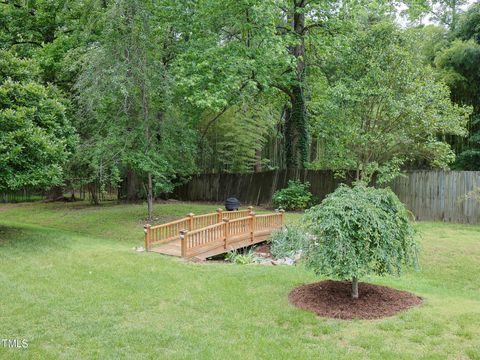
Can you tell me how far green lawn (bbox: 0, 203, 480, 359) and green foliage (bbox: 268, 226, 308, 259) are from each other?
2152 mm

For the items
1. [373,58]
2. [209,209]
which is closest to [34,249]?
[209,209]

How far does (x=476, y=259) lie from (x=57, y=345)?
785 cm

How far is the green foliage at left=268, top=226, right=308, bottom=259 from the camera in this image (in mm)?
9773

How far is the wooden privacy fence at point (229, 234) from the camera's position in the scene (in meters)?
8.79

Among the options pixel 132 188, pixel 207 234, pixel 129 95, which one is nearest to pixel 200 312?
pixel 207 234

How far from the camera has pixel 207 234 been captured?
30.4 feet

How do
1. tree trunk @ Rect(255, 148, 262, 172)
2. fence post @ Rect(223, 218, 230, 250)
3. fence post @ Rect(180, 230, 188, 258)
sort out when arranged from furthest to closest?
tree trunk @ Rect(255, 148, 262, 172)
fence post @ Rect(223, 218, 230, 250)
fence post @ Rect(180, 230, 188, 258)

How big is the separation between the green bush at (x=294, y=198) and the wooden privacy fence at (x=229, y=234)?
3.25 metres

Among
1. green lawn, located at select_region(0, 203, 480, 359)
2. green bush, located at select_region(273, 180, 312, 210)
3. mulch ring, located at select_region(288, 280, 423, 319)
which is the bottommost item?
green lawn, located at select_region(0, 203, 480, 359)

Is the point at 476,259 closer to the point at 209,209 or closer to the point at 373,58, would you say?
the point at 373,58

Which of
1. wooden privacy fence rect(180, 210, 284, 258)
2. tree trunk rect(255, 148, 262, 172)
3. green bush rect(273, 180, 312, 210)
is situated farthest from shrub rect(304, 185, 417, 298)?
tree trunk rect(255, 148, 262, 172)

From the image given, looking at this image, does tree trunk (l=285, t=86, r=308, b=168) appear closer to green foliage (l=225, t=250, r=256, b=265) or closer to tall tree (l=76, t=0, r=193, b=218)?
tall tree (l=76, t=0, r=193, b=218)

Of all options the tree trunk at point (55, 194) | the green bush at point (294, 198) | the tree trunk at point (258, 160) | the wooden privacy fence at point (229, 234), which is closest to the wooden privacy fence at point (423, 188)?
the green bush at point (294, 198)

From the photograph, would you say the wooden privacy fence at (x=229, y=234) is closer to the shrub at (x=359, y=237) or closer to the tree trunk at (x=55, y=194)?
the shrub at (x=359, y=237)
